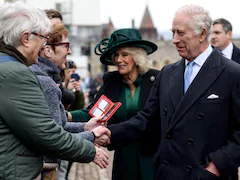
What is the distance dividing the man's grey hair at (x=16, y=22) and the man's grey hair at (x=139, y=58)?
6.93ft

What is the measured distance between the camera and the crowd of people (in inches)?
115

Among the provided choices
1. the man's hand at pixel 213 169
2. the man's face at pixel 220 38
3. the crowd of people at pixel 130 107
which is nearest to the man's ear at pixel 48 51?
the crowd of people at pixel 130 107

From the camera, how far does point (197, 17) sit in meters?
3.80

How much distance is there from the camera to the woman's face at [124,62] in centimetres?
511

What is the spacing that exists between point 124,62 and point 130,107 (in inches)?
20.3

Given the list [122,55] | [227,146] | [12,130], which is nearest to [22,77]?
[12,130]

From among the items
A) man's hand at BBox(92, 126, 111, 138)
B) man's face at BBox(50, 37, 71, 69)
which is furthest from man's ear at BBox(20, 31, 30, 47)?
man's hand at BBox(92, 126, 111, 138)

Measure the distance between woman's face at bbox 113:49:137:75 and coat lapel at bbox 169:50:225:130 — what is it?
4.86 ft

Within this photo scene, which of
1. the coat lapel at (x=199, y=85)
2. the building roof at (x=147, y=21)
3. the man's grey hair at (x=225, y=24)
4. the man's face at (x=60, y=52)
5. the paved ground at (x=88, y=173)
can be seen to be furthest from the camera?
the building roof at (x=147, y=21)

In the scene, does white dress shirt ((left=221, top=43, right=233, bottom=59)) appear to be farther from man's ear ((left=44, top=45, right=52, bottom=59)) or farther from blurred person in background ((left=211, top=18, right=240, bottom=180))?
man's ear ((left=44, top=45, right=52, bottom=59))

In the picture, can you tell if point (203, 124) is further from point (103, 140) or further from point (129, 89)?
point (129, 89)

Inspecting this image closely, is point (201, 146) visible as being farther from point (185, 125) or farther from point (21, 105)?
point (21, 105)

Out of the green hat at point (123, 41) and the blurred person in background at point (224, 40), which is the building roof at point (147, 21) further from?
the green hat at point (123, 41)

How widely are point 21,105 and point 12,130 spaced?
19 cm
